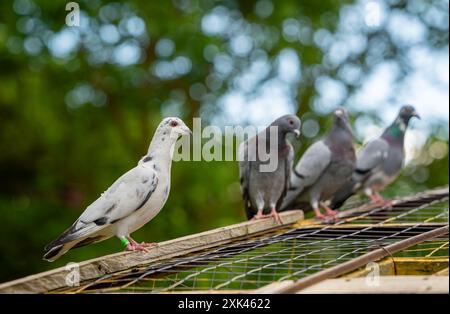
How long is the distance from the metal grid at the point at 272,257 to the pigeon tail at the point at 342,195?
231cm

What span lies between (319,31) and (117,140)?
171 inches

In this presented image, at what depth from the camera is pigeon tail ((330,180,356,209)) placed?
9.05 m

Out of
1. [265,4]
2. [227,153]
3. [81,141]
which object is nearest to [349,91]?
[265,4]

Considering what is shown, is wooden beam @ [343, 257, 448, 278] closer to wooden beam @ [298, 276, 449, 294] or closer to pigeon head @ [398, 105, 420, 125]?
wooden beam @ [298, 276, 449, 294]

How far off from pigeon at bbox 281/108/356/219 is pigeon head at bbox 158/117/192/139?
12.9ft

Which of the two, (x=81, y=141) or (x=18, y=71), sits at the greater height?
(x=18, y=71)

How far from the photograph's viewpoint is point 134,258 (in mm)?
4488

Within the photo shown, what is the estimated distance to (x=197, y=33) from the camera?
39.3 ft

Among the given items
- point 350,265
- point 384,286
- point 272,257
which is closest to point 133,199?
point 272,257

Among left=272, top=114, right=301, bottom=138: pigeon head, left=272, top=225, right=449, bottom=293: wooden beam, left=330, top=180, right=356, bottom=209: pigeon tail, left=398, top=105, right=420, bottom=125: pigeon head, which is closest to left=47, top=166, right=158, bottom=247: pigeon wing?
left=272, top=225, right=449, bottom=293: wooden beam

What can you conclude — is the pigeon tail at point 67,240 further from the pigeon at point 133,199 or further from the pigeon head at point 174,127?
the pigeon head at point 174,127

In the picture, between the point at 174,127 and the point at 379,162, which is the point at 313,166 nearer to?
the point at 379,162
